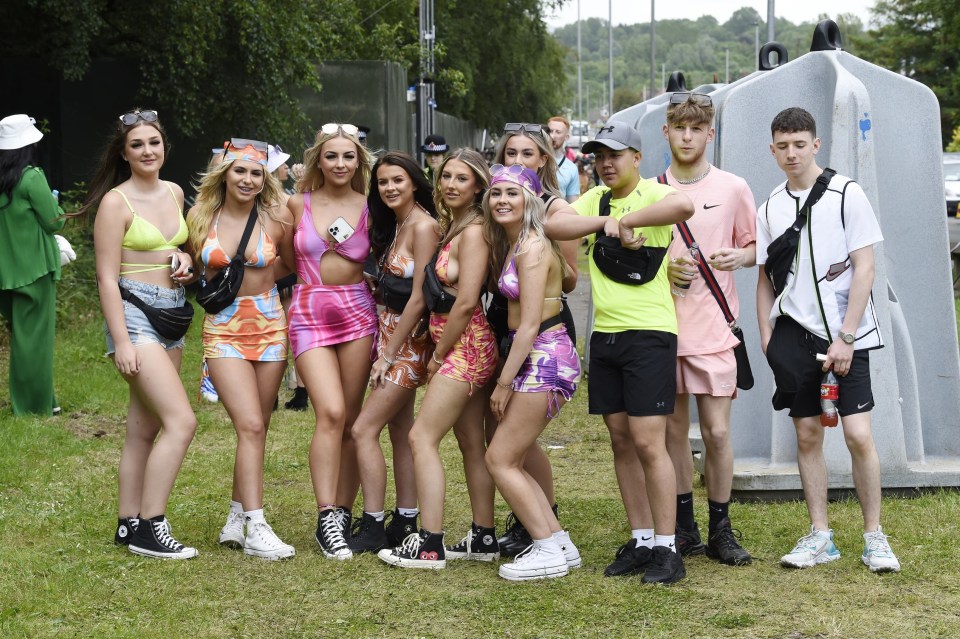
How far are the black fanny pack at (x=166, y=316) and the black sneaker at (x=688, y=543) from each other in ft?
7.89

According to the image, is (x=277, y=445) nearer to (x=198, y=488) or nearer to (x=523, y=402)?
(x=198, y=488)

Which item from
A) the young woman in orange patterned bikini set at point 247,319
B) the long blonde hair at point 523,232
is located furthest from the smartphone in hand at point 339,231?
the long blonde hair at point 523,232

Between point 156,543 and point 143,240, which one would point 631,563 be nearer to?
point 156,543

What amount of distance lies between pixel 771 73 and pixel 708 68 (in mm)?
193623

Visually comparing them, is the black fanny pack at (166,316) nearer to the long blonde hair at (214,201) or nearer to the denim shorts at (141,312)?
the denim shorts at (141,312)

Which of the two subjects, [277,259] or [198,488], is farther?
[198,488]

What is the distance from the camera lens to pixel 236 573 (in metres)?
5.39

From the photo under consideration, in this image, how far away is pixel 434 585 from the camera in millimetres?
5215

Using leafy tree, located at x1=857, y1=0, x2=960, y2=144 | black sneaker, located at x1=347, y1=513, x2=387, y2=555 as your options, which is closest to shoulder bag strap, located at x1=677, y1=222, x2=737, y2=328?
black sneaker, located at x1=347, y1=513, x2=387, y2=555

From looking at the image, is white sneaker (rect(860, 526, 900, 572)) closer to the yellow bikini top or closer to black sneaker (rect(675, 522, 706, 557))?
black sneaker (rect(675, 522, 706, 557))

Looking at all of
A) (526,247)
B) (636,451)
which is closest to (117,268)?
(526,247)

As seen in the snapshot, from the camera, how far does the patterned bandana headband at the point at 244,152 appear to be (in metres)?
5.69

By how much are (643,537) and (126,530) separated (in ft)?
7.85

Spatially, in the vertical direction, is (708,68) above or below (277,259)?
above
